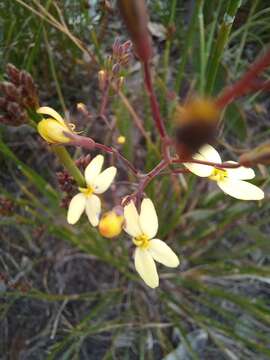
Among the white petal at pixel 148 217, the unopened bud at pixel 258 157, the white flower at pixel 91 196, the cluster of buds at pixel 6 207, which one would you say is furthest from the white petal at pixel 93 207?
the cluster of buds at pixel 6 207

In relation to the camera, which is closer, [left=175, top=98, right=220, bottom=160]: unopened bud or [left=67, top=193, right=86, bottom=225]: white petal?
[left=175, top=98, right=220, bottom=160]: unopened bud

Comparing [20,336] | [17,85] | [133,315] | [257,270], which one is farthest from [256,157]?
[20,336]

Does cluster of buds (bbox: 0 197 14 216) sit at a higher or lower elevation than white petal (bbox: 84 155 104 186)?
higher

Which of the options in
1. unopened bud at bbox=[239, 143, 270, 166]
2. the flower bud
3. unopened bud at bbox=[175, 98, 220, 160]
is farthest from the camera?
the flower bud

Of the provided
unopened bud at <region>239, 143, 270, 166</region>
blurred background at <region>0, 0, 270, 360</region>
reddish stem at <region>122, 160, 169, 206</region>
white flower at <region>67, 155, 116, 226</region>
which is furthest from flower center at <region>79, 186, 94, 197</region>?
blurred background at <region>0, 0, 270, 360</region>

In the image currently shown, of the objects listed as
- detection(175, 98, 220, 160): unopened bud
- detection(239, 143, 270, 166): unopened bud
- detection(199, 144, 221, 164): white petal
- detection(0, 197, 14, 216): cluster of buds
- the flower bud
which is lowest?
detection(175, 98, 220, 160): unopened bud

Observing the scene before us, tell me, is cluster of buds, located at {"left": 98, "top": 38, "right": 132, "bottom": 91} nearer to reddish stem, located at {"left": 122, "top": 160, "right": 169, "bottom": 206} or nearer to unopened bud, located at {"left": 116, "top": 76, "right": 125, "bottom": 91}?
unopened bud, located at {"left": 116, "top": 76, "right": 125, "bottom": 91}

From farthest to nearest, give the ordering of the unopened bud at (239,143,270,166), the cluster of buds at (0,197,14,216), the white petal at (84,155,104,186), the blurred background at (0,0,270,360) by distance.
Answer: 1. the blurred background at (0,0,270,360)
2. the cluster of buds at (0,197,14,216)
3. the white petal at (84,155,104,186)
4. the unopened bud at (239,143,270,166)

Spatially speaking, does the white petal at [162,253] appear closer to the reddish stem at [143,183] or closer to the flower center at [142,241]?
the flower center at [142,241]

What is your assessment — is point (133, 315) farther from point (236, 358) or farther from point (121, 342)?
point (236, 358)
